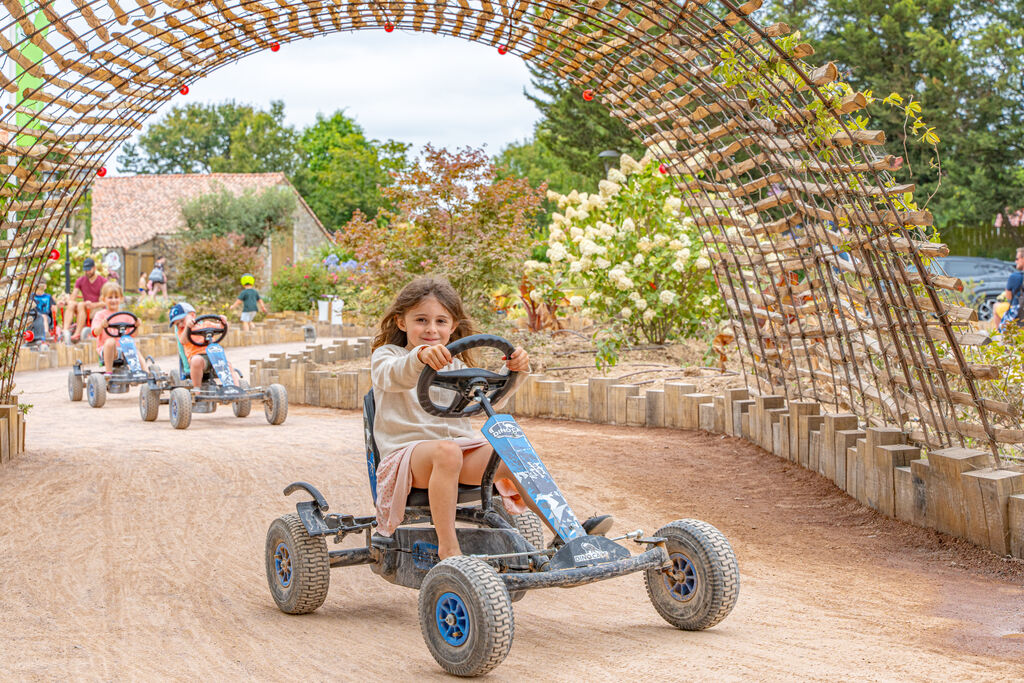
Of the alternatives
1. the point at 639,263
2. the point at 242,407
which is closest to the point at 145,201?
the point at 242,407

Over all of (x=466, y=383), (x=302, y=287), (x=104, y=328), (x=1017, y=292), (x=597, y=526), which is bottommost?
(x=597, y=526)

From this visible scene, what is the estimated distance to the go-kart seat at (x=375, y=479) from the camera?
354 centimetres

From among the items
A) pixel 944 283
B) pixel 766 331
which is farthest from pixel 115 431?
pixel 944 283

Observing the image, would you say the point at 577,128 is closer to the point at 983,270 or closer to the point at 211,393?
the point at 983,270

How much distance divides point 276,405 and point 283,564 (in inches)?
222

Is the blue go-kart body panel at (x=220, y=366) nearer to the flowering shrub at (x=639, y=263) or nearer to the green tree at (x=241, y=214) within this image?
the flowering shrub at (x=639, y=263)

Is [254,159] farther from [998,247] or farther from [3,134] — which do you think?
[3,134]

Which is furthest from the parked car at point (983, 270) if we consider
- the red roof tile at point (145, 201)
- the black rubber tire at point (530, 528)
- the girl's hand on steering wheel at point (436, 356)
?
the red roof tile at point (145, 201)

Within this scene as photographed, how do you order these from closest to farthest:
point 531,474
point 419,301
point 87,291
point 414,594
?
1. point 531,474
2. point 419,301
3. point 414,594
4. point 87,291

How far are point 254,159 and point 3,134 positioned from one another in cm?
5272

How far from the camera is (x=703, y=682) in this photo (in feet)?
9.17

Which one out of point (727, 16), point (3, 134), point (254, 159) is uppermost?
point (254, 159)

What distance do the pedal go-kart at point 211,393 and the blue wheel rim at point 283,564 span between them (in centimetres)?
552

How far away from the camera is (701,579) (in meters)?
3.26
